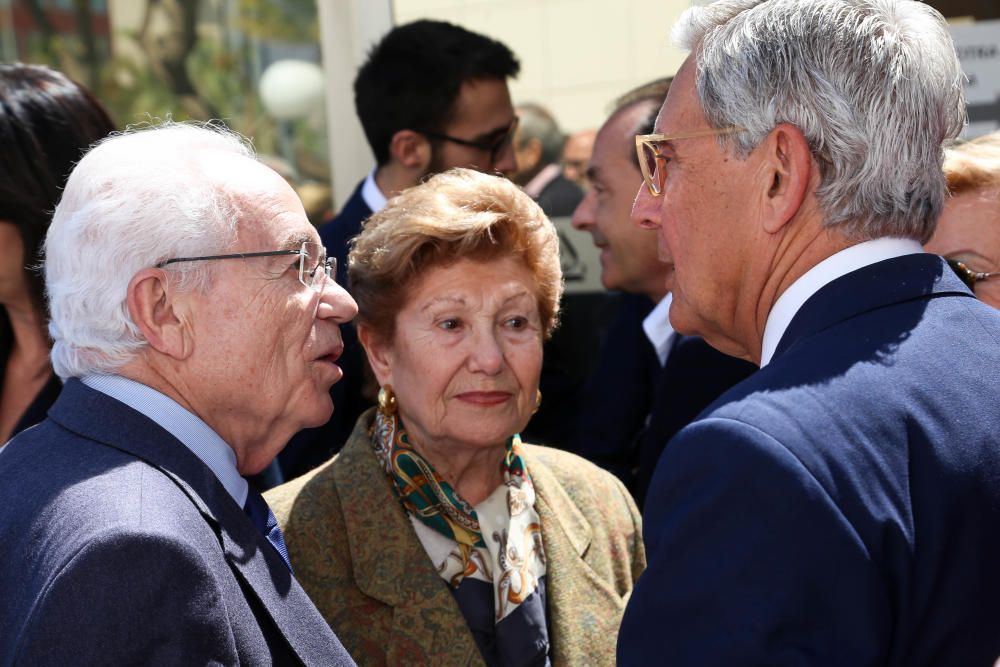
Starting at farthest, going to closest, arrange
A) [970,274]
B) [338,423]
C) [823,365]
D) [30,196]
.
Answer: [338,423]
[30,196]
[970,274]
[823,365]

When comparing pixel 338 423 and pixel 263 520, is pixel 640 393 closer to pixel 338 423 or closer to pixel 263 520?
pixel 338 423

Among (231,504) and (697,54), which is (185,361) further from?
(697,54)

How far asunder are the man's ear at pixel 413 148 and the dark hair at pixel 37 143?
1252mm

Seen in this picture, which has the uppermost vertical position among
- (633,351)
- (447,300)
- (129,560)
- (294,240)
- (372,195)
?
(294,240)

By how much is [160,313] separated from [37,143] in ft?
4.38

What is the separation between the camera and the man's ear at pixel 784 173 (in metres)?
1.71

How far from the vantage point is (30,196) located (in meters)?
2.99

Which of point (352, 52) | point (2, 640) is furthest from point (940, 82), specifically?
point (352, 52)

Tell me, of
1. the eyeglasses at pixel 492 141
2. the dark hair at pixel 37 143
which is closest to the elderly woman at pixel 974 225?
the eyeglasses at pixel 492 141

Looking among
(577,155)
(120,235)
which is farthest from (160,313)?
(577,155)

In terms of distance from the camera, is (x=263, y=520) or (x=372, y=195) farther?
(x=372, y=195)

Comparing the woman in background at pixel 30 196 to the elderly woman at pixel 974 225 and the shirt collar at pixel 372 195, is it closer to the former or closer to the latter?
the shirt collar at pixel 372 195

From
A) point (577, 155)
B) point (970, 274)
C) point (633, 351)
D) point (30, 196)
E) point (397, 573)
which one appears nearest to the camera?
point (397, 573)

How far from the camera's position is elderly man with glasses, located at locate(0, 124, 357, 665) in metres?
1.58
